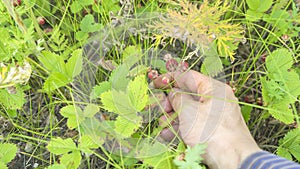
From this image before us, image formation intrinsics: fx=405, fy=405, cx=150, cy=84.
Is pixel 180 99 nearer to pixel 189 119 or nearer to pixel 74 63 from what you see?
pixel 189 119

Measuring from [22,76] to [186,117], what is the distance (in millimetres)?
513

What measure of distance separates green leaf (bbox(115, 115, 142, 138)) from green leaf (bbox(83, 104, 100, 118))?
10 cm

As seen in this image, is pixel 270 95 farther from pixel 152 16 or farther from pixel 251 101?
pixel 152 16

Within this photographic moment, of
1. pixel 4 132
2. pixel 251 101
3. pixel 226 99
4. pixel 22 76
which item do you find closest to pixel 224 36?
pixel 226 99

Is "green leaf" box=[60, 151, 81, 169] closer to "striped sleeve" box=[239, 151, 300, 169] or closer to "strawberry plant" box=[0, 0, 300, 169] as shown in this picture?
→ "strawberry plant" box=[0, 0, 300, 169]

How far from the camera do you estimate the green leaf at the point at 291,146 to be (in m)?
1.24

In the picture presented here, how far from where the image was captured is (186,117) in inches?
47.9

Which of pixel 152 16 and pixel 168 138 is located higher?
pixel 152 16

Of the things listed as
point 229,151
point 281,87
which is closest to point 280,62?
Answer: point 281,87

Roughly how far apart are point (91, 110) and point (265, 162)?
1.65 ft

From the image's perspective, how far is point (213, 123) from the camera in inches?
47.3

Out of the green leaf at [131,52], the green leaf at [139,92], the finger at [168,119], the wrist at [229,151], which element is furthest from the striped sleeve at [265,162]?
the green leaf at [131,52]

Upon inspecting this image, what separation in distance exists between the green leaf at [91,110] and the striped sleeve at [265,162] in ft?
1.46

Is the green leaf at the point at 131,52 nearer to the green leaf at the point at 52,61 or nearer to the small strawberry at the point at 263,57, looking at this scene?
the green leaf at the point at 52,61
